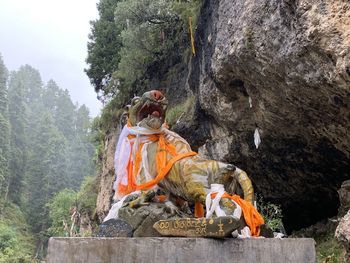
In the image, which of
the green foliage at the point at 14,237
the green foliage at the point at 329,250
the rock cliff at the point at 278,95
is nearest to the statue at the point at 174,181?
the rock cliff at the point at 278,95

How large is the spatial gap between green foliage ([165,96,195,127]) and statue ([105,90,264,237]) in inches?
240

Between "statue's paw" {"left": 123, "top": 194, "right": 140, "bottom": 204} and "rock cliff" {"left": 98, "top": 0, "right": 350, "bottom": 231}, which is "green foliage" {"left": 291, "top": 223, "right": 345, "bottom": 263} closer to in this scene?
"rock cliff" {"left": 98, "top": 0, "right": 350, "bottom": 231}

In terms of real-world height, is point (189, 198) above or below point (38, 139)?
below

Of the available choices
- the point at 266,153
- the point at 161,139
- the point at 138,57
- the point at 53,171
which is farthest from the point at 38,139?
the point at 161,139

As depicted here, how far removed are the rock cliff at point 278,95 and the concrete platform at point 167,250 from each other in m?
3.19

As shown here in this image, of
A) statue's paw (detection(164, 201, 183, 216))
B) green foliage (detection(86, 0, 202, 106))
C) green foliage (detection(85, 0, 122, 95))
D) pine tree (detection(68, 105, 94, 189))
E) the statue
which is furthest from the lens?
pine tree (detection(68, 105, 94, 189))

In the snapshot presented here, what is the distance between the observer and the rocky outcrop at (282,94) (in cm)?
615

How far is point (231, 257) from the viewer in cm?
352

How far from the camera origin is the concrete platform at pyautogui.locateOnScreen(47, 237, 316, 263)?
3.52m

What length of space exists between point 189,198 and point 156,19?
9.10 m

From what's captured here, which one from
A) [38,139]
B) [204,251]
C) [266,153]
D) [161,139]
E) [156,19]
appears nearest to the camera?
[204,251]

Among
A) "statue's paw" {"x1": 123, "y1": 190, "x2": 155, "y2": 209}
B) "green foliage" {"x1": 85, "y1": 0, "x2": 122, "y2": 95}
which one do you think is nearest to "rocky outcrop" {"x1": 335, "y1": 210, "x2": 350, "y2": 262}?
"statue's paw" {"x1": 123, "y1": 190, "x2": 155, "y2": 209}

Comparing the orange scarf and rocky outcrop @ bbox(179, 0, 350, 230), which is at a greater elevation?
rocky outcrop @ bbox(179, 0, 350, 230)

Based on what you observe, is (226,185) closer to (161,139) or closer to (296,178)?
(161,139)
